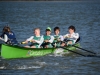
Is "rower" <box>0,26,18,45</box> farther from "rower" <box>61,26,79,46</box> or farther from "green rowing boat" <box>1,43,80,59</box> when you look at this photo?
"rower" <box>61,26,79,46</box>

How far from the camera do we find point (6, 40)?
23812mm

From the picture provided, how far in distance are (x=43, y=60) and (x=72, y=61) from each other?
1438mm

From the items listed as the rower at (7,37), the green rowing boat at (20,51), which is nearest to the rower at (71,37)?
the green rowing boat at (20,51)

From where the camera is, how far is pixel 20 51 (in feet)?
73.2

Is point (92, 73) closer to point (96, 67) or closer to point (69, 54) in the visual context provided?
point (96, 67)

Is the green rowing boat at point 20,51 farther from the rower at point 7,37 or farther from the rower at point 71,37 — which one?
the rower at point 71,37

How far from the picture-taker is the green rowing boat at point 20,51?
71.1 feet

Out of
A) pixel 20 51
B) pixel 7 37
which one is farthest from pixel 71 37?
pixel 20 51

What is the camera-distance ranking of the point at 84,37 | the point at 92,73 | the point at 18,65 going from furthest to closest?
1. the point at 84,37
2. the point at 18,65
3. the point at 92,73

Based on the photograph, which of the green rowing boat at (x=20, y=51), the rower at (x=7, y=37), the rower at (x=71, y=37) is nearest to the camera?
the green rowing boat at (x=20, y=51)

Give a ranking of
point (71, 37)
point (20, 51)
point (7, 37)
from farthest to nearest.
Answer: point (71, 37)
point (7, 37)
point (20, 51)

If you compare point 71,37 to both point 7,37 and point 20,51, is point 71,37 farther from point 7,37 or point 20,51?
point 20,51

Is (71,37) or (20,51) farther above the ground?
(71,37)

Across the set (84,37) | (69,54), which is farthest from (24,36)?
(69,54)
